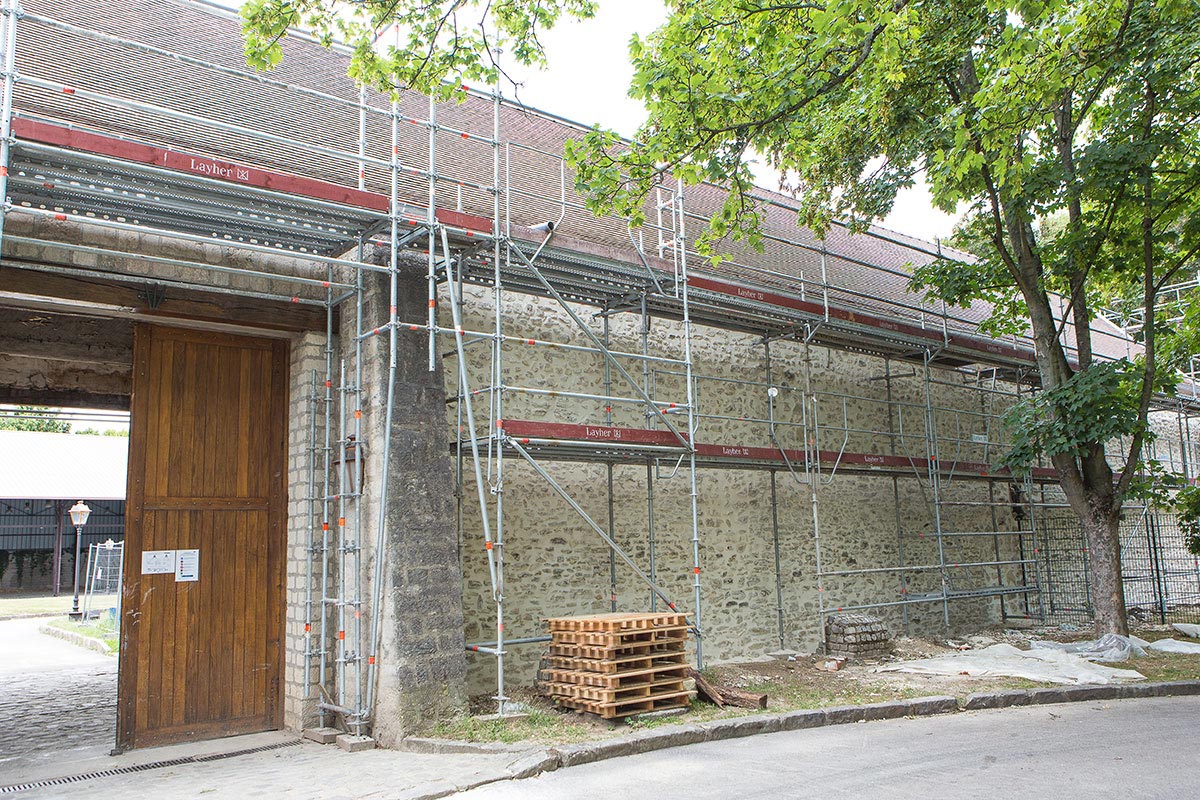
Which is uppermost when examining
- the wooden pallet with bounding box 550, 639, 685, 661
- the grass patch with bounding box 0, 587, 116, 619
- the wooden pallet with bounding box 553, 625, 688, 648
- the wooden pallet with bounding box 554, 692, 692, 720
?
the wooden pallet with bounding box 553, 625, 688, 648

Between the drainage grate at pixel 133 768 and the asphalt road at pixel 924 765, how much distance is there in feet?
9.03

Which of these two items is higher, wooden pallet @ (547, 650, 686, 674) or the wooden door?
the wooden door

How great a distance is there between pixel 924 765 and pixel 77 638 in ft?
50.6

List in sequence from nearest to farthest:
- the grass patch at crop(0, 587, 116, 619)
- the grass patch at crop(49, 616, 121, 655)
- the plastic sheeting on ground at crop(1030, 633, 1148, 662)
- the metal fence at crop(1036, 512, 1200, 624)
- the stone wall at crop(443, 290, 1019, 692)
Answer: the stone wall at crop(443, 290, 1019, 692)
the plastic sheeting on ground at crop(1030, 633, 1148, 662)
the grass patch at crop(49, 616, 121, 655)
the metal fence at crop(1036, 512, 1200, 624)
the grass patch at crop(0, 587, 116, 619)

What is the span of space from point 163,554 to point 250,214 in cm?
318

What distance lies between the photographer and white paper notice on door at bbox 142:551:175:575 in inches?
318

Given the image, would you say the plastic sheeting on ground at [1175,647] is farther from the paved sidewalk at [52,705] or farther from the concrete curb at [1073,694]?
the paved sidewalk at [52,705]

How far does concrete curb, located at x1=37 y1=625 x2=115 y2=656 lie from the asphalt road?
11.7 m

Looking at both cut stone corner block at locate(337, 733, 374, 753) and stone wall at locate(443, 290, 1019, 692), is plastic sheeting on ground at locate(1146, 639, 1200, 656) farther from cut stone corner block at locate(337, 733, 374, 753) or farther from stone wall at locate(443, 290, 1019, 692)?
cut stone corner block at locate(337, 733, 374, 753)

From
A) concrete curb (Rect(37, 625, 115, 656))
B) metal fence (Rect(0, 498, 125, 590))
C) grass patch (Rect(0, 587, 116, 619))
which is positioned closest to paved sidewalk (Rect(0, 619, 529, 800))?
concrete curb (Rect(37, 625, 115, 656))

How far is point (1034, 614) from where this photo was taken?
55.3ft

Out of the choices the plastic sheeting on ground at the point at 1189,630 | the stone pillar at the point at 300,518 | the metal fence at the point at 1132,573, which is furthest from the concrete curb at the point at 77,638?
the plastic sheeting on ground at the point at 1189,630

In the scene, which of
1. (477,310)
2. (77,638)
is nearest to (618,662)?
(477,310)

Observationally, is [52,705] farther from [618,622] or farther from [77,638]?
[77,638]
